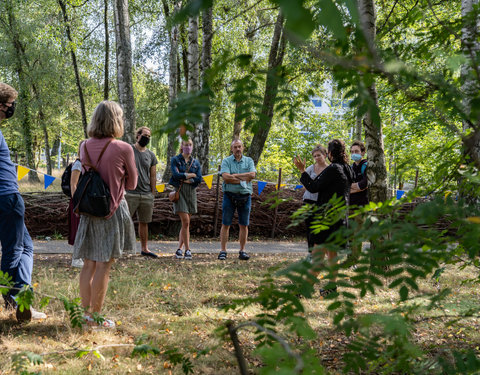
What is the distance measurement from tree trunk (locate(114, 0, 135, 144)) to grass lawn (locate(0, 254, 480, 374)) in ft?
12.8

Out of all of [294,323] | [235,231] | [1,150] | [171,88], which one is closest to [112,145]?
[1,150]

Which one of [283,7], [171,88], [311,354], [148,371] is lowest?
[148,371]

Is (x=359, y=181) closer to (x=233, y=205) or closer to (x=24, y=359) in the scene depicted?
(x=233, y=205)

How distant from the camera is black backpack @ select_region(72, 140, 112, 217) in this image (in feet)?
11.0

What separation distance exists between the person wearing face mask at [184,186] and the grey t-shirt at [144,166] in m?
0.46

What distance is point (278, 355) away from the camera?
1.03 metres

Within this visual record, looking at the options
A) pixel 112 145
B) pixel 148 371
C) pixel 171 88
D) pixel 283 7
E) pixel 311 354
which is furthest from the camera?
pixel 171 88

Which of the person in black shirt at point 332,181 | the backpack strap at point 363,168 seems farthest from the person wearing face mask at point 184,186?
the backpack strap at point 363,168

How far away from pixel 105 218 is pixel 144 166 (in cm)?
311

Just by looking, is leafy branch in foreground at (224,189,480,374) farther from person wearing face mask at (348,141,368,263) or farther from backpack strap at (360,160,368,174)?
backpack strap at (360,160,368,174)

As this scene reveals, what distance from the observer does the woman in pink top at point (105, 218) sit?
11.3ft

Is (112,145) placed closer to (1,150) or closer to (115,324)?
(1,150)

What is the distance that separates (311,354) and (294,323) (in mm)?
150

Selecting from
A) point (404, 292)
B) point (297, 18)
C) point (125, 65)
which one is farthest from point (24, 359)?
point (125, 65)
